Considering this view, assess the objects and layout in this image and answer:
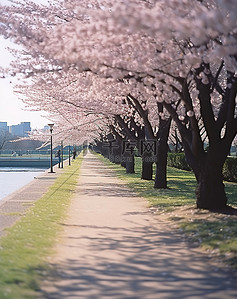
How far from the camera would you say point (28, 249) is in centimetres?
938

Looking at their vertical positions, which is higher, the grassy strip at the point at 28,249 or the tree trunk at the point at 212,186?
the tree trunk at the point at 212,186

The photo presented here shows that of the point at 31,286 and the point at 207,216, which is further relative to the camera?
the point at 207,216

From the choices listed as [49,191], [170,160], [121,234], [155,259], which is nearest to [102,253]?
[155,259]

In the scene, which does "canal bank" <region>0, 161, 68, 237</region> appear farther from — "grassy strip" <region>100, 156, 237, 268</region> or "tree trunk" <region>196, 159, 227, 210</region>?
"tree trunk" <region>196, 159, 227, 210</region>

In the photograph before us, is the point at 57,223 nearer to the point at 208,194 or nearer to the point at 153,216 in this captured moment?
the point at 153,216

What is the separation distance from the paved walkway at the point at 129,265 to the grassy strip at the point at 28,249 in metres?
0.23

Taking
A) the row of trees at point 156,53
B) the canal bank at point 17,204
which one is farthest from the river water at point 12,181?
the row of trees at point 156,53

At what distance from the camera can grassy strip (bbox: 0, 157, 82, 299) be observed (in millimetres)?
6965

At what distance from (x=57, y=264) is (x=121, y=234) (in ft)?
9.75

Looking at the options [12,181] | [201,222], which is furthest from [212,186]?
[12,181]

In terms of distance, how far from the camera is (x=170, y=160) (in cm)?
4894

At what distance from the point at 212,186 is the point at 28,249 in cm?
618

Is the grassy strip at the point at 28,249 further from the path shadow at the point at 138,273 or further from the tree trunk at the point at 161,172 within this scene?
the tree trunk at the point at 161,172

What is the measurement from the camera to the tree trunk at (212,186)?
13.9 m
